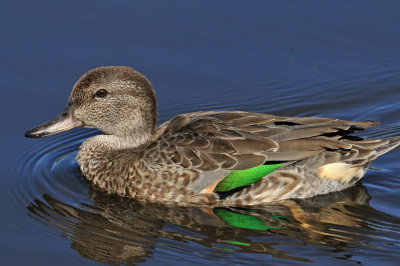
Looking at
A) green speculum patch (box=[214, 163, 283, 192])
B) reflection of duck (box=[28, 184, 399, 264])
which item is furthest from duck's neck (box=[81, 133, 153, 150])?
green speculum patch (box=[214, 163, 283, 192])

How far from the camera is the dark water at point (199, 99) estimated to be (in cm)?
779

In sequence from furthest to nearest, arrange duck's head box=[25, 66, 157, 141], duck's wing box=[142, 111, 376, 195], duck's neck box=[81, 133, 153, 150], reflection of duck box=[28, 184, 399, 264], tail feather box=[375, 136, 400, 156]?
duck's neck box=[81, 133, 153, 150], duck's head box=[25, 66, 157, 141], tail feather box=[375, 136, 400, 156], duck's wing box=[142, 111, 376, 195], reflection of duck box=[28, 184, 399, 264]

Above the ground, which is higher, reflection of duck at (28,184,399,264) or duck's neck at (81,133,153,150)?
duck's neck at (81,133,153,150)

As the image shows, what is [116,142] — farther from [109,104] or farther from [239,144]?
[239,144]

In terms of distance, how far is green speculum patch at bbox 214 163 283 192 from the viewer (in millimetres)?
8609

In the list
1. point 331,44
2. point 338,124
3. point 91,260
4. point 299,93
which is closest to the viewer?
point 91,260

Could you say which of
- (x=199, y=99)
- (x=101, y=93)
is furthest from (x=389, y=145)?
(x=101, y=93)

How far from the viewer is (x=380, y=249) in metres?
7.66

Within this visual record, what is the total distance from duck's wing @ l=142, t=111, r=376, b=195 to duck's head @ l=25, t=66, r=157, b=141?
0.54 m

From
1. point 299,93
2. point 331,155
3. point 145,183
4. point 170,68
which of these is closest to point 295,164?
point 331,155

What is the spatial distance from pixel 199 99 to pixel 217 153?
96.8 inches

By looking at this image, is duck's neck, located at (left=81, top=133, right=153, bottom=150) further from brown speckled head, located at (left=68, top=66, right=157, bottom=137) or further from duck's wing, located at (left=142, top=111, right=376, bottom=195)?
duck's wing, located at (left=142, top=111, right=376, bottom=195)

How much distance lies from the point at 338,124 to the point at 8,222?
3.97m

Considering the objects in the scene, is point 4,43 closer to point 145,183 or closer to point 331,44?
point 145,183
